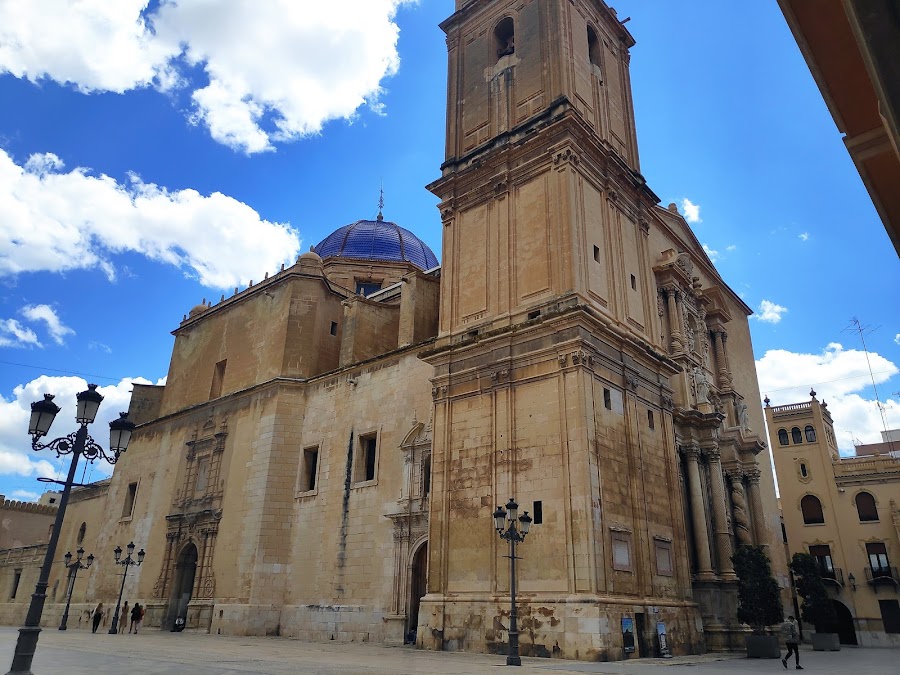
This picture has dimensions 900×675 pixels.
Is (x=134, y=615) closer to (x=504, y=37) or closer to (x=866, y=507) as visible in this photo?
(x=504, y=37)

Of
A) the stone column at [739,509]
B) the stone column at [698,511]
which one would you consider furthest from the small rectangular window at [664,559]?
the stone column at [739,509]

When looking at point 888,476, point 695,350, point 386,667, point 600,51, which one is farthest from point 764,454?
point 386,667

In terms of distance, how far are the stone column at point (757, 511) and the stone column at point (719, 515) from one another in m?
2.18

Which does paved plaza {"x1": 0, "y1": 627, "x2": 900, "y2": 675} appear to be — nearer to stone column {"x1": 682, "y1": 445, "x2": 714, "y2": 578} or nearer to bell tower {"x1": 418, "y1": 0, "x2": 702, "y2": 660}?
bell tower {"x1": 418, "y1": 0, "x2": 702, "y2": 660}

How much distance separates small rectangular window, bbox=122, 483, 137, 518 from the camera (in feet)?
98.8

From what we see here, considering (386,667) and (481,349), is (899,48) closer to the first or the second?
(386,667)

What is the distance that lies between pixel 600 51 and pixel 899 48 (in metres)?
22.8

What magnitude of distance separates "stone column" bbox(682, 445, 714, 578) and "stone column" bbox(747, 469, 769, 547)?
12.1 ft

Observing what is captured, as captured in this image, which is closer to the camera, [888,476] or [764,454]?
[764,454]

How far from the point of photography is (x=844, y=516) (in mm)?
34625

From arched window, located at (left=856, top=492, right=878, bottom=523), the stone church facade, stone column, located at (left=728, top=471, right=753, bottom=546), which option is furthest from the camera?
arched window, located at (left=856, top=492, right=878, bottom=523)

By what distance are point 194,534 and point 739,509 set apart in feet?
64.3

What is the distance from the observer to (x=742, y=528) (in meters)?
23.2

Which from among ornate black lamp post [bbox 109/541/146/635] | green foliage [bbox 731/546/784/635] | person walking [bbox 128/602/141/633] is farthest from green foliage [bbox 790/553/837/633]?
ornate black lamp post [bbox 109/541/146/635]
